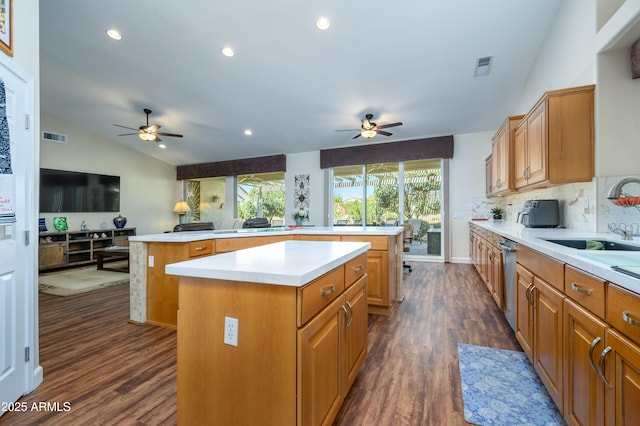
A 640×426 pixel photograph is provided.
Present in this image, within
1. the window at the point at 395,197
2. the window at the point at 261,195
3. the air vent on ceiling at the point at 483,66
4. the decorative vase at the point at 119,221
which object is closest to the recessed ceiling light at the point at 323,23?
the air vent on ceiling at the point at 483,66

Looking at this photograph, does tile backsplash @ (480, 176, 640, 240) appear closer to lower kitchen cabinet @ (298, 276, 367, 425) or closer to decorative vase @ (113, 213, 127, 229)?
lower kitchen cabinet @ (298, 276, 367, 425)

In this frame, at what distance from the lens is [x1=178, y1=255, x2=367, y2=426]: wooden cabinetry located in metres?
0.98

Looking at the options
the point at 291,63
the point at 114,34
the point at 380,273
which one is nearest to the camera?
the point at 380,273

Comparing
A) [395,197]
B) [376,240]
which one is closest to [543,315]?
[376,240]

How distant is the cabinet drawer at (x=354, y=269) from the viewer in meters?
1.49

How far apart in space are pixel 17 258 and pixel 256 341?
5.37 ft

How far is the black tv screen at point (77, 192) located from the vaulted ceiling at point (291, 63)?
52.9 inches

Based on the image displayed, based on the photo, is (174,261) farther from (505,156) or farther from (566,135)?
(505,156)

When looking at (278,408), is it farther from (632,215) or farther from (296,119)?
(296,119)

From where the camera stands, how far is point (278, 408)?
0.98 meters

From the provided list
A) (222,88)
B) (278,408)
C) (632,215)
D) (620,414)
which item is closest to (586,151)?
(632,215)

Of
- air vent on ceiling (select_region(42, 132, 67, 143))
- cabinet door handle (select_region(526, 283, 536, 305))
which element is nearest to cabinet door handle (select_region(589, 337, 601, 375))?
cabinet door handle (select_region(526, 283, 536, 305))

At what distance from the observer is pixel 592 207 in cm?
219

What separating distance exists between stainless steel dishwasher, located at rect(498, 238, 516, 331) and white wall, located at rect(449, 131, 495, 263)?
3.25m
